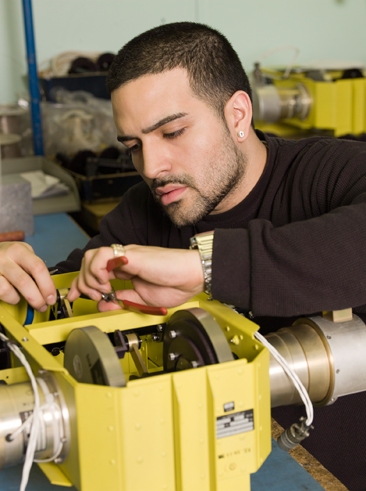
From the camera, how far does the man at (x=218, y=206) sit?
73 centimetres

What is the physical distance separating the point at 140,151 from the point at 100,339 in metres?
0.46

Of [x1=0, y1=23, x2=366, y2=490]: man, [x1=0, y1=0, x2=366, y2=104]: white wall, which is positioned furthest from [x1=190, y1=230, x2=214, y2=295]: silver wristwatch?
[x1=0, y1=0, x2=366, y2=104]: white wall

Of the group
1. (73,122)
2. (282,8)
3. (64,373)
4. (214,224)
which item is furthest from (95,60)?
(64,373)

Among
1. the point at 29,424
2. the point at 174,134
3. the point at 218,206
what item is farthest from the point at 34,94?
the point at 29,424

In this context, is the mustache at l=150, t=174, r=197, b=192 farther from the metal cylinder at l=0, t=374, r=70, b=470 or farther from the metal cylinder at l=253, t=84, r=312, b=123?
the metal cylinder at l=253, t=84, r=312, b=123

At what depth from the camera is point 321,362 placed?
2.29ft

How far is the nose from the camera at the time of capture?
95 cm

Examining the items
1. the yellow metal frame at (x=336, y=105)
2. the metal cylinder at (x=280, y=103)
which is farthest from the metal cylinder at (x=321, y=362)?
the yellow metal frame at (x=336, y=105)

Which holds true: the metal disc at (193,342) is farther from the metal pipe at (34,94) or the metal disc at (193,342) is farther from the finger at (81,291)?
the metal pipe at (34,94)

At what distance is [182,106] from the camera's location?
96 cm

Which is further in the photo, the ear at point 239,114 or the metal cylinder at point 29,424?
the ear at point 239,114

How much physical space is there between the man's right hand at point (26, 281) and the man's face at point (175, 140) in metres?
→ 0.24

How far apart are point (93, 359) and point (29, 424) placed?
0.09 metres

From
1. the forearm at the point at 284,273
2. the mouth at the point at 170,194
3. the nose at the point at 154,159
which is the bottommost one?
the forearm at the point at 284,273
